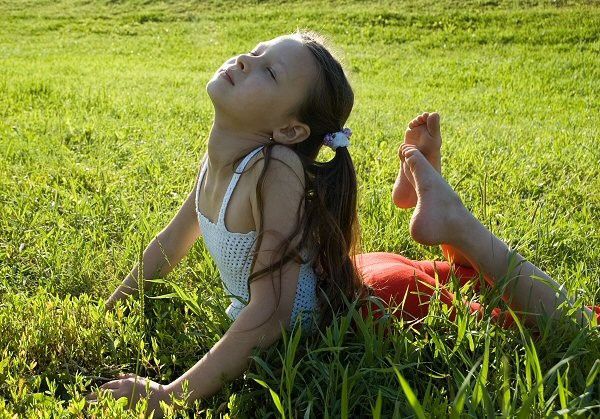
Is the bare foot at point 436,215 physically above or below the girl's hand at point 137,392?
above

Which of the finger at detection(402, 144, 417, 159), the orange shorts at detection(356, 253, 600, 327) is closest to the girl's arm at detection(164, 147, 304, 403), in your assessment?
the orange shorts at detection(356, 253, 600, 327)

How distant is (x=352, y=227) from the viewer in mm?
2617

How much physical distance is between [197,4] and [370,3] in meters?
4.70

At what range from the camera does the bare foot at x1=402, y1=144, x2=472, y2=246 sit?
2584 mm

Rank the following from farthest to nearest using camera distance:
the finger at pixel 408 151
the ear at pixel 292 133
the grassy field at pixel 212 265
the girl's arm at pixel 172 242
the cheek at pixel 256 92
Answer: the girl's arm at pixel 172 242 → the finger at pixel 408 151 → the ear at pixel 292 133 → the cheek at pixel 256 92 → the grassy field at pixel 212 265

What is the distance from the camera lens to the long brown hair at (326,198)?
2.41m

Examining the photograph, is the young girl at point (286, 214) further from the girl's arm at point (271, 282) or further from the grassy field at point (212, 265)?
the grassy field at point (212, 265)

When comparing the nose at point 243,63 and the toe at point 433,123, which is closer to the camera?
the nose at point 243,63

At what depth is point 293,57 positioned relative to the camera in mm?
2424

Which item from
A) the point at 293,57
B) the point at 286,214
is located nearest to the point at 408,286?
the point at 286,214

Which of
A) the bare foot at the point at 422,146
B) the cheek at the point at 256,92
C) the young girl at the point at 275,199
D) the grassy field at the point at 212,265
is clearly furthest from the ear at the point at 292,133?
the bare foot at the point at 422,146

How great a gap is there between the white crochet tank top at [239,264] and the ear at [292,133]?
83 mm

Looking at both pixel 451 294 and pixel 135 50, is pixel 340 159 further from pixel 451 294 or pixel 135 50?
pixel 135 50

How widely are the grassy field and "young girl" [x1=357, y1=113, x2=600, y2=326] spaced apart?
0.10 meters
